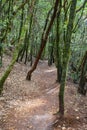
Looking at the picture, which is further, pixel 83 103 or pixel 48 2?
pixel 48 2

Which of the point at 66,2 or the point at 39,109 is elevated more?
the point at 66,2

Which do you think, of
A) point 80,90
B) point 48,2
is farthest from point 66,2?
point 80,90

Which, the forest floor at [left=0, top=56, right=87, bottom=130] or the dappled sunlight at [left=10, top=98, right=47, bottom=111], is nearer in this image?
the forest floor at [left=0, top=56, right=87, bottom=130]

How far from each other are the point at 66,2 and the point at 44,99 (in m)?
7.60

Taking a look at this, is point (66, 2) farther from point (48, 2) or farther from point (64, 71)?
point (64, 71)

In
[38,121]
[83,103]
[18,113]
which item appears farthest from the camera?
[83,103]

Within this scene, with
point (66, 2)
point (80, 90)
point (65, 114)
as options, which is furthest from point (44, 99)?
point (66, 2)

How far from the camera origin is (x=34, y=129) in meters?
9.45

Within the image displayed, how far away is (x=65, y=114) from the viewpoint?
10391 mm

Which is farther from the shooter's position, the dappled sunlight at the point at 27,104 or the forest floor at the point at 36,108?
the dappled sunlight at the point at 27,104

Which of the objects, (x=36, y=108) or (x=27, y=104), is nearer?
(x=36, y=108)

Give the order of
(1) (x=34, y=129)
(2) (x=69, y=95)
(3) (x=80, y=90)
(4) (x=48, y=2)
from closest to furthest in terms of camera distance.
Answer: (1) (x=34, y=129) < (2) (x=69, y=95) < (3) (x=80, y=90) < (4) (x=48, y=2)


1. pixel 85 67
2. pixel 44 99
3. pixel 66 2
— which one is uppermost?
pixel 66 2

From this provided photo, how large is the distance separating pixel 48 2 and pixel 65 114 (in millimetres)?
14134
